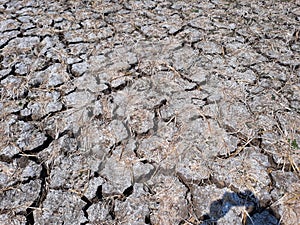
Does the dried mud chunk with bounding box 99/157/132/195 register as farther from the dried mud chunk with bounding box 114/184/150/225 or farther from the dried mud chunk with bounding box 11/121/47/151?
the dried mud chunk with bounding box 11/121/47/151

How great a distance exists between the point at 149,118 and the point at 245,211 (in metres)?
0.73

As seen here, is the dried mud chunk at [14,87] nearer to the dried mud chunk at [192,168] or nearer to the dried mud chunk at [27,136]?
the dried mud chunk at [27,136]

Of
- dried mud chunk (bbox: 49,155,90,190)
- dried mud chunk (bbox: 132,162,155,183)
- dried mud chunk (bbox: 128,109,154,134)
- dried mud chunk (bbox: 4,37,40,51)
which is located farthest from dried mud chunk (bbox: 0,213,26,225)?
dried mud chunk (bbox: 4,37,40,51)

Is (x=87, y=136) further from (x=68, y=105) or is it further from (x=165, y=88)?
(x=165, y=88)

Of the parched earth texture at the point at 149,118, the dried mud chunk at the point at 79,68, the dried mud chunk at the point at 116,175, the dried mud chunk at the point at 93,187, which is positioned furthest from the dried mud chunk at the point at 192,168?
the dried mud chunk at the point at 79,68

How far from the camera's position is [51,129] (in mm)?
1803

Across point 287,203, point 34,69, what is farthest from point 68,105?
point 287,203

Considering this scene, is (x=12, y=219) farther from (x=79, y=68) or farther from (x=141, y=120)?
(x=79, y=68)

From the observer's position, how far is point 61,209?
1458mm

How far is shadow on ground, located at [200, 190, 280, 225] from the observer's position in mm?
1403

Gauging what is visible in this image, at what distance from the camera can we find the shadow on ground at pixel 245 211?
4.60 feet

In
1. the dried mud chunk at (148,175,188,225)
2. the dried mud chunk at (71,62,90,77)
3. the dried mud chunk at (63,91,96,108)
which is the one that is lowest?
the dried mud chunk at (148,175,188,225)

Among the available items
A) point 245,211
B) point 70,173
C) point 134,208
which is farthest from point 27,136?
point 245,211

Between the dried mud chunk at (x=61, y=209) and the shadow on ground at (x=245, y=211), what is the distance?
1.80 ft
